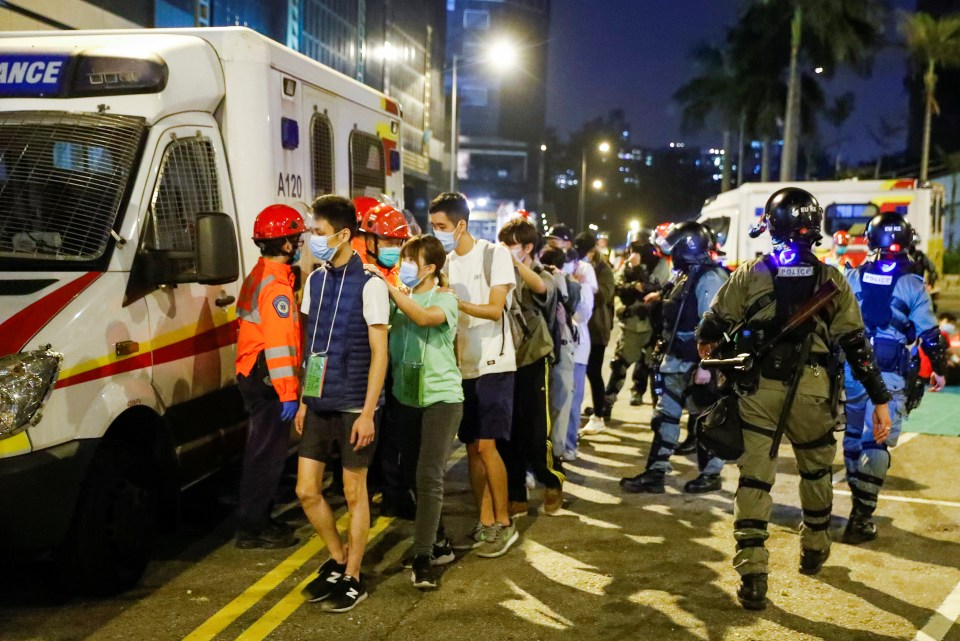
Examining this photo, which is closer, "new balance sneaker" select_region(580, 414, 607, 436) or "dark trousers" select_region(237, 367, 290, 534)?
"dark trousers" select_region(237, 367, 290, 534)

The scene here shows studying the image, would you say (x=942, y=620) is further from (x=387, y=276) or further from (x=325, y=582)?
(x=387, y=276)

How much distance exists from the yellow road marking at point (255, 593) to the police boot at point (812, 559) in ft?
8.78

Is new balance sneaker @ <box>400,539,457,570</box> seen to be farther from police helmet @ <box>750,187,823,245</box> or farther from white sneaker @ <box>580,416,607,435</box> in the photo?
white sneaker @ <box>580,416,607,435</box>

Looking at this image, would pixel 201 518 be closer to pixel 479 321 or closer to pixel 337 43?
pixel 479 321

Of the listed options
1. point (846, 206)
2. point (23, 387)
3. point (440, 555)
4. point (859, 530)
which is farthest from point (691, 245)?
point (846, 206)

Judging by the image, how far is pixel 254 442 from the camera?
540cm

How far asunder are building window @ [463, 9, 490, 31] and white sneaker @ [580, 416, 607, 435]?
76928 millimetres

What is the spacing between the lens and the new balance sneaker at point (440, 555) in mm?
5211

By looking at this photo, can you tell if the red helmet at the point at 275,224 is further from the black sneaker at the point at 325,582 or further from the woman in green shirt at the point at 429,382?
the black sneaker at the point at 325,582

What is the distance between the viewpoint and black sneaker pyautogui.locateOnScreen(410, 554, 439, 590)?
487 cm

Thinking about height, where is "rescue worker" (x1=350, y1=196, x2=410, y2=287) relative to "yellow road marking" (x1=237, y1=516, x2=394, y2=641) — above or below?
above

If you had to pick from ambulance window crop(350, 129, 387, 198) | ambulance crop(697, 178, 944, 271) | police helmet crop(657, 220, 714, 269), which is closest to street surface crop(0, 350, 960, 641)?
police helmet crop(657, 220, 714, 269)

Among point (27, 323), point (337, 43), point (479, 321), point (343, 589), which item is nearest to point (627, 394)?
point (479, 321)

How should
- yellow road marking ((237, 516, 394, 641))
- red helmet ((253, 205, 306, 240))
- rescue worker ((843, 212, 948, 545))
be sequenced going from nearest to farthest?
yellow road marking ((237, 516, 394, 641)), red helmet ((253, 205, 306, 240)), rescue worker ((843, 212, 948, 545))
